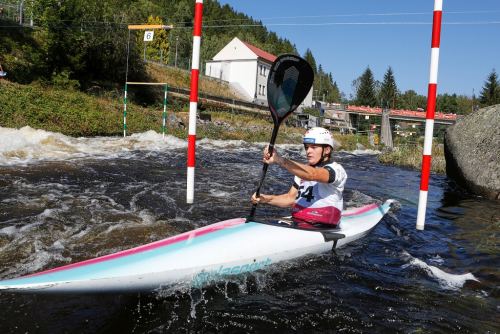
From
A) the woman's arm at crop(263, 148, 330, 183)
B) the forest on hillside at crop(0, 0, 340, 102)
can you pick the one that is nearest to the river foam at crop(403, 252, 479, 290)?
the woman's arm at crop(263, 148, 330, 183)

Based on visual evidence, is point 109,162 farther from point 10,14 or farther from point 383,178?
point 10,14

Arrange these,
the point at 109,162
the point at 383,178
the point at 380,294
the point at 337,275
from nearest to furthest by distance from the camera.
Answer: the point at 380,294, the point at 337,275, the point at 109,162, the point at 383,178

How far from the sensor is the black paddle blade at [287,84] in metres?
3.58

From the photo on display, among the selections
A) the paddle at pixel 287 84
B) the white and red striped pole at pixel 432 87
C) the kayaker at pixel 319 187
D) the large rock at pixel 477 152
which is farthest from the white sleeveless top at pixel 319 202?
the large rock at pixel 477 152

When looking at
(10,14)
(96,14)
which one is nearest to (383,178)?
(96,14)

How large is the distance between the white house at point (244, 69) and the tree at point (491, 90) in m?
38.6

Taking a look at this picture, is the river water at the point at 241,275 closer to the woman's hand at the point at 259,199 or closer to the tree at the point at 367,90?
the woman's hand at the point at 259,199

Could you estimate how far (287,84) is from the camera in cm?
372

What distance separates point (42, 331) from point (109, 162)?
259 inches

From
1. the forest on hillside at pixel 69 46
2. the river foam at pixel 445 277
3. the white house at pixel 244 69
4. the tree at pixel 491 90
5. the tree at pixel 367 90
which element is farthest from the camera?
the tree at pixel 367 90

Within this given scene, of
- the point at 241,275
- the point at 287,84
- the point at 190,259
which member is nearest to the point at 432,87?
the point at 287,84

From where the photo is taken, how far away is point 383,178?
9.30 m

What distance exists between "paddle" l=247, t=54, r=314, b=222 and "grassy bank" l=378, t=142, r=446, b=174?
26.6 feet

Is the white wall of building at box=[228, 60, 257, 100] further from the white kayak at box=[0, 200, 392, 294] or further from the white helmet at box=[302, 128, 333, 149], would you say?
the white kayak at box=[0, 200, 392, 294]
